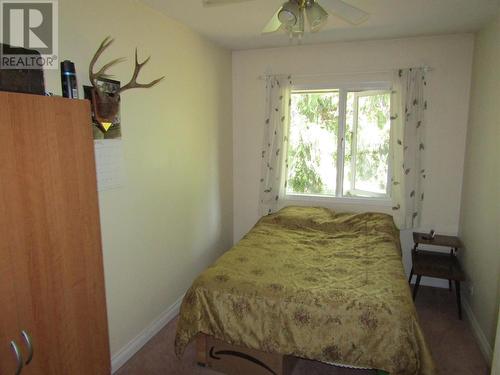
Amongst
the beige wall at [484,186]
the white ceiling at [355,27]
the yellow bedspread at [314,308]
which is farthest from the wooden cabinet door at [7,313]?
the beige wall at [484,186]

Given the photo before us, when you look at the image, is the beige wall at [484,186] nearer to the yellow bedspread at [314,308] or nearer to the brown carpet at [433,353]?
the brown carpet at [433,353]

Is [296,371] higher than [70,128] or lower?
lower

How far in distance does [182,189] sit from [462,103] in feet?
9.21

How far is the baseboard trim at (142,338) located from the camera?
2322mm

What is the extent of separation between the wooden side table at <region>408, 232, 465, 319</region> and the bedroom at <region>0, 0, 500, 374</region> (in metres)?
0.09

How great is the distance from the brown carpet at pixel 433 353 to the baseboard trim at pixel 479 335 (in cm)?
4

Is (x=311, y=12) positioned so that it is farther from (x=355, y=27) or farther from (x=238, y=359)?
(x=238, y=359)

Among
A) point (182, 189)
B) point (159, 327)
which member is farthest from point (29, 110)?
point (159, 327)

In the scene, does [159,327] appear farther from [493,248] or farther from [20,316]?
[493,248]

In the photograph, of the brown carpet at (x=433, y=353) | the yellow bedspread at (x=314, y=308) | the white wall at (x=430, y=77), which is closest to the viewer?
the yellow bedspread at (x=314, y=308)

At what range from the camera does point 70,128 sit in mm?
1169

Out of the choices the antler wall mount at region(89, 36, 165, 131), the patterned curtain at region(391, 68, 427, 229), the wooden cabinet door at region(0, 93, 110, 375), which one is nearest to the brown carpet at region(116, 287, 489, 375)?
the patterned curtain at region(391, 68, 427, 229)

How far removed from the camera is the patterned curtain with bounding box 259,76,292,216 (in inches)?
146

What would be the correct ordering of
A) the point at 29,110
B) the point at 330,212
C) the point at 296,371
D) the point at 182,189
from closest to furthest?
the point at 29,110
the point at 296,371
the point at 182,189
the point at 330,212
